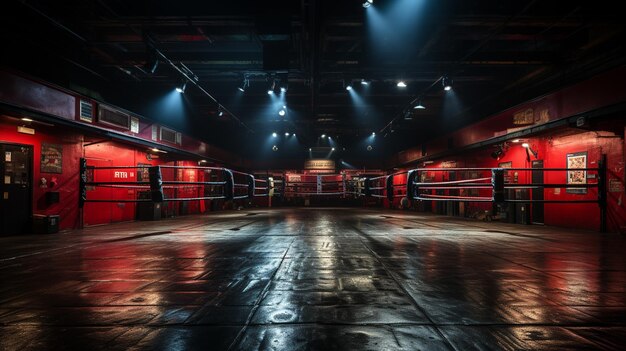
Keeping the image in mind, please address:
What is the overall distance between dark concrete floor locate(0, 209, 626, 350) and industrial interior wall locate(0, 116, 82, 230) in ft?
13.6

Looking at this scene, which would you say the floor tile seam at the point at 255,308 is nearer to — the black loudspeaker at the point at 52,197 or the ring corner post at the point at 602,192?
the ring corner post at the point at 602,192

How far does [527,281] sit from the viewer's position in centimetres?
322

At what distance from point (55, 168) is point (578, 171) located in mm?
14313

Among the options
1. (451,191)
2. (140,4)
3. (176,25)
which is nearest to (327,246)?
(176,25)

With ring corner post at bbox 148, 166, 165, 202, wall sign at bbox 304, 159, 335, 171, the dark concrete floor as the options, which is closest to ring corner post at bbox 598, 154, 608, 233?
the dark concrete floor

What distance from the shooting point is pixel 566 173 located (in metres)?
9.00

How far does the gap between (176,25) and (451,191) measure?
1426 centimetres

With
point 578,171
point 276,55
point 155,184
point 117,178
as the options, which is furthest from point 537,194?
point 117,178

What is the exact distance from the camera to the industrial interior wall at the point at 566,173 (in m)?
7.58

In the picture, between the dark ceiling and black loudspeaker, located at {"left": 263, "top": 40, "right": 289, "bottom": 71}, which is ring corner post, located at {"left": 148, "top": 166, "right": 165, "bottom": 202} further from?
black loudspeaker, located at {"left": 263, "top": 40, "right": 289, "bottom": 71}

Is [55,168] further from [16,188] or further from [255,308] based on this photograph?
[255,308]

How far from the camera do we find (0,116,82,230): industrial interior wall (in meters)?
7.62

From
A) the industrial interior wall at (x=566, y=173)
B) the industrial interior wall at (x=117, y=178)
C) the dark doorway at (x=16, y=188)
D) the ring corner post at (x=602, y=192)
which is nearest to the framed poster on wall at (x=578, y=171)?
the industrial interior wall at (x=566, y=173)

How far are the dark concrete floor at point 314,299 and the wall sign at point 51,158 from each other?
4393mm
